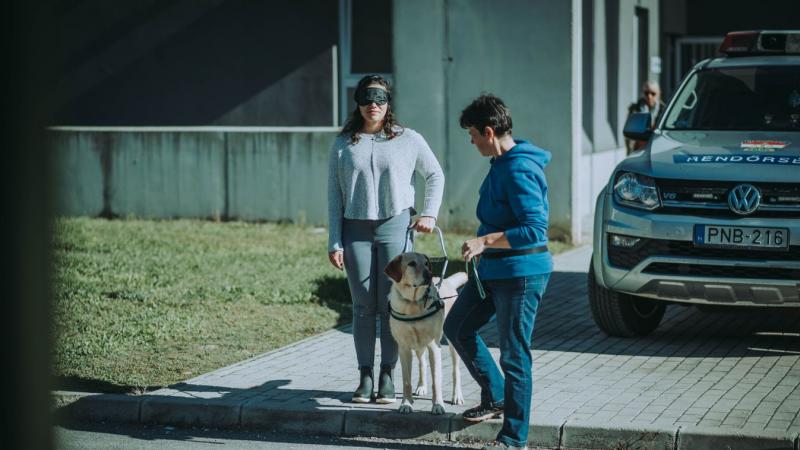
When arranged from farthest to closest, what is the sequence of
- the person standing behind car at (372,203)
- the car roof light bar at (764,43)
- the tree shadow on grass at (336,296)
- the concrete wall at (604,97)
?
the concrete wall at (604,97) < the tree shadow on grass at (336,296) < the car roof light bar at (764,43) < the person standing behind car at (372,203)

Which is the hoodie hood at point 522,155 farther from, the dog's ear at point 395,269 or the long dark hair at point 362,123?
the long dark hair at point 362,123

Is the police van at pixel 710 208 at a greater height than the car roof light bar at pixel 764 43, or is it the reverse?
the car roof light bar at pixel 764 43

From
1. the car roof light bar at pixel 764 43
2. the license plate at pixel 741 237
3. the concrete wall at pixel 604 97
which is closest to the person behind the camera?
the license plate at pixel 741 237

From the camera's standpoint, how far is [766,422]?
5695mm

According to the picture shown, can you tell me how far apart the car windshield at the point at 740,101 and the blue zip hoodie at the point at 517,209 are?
3704mm

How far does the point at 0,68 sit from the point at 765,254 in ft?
20.9

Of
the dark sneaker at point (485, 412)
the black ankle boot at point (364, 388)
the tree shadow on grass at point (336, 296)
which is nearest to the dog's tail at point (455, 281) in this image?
the black ankle boot at point (364, 388)

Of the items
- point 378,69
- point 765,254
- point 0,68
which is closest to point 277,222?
point 378,69

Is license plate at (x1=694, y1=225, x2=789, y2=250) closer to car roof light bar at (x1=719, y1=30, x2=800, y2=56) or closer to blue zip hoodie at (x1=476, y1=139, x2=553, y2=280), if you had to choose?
car roof light bar at (x1=719, y1=30, x2=800, y2=56)

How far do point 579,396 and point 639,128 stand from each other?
2814 millimetres

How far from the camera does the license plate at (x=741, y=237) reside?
7383 millimetres

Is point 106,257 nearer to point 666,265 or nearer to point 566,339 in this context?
point 566,339

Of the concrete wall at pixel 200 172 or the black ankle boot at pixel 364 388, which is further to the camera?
the concrete wall at pixel 200 172

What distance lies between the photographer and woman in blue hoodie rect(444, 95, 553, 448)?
16.8ft
